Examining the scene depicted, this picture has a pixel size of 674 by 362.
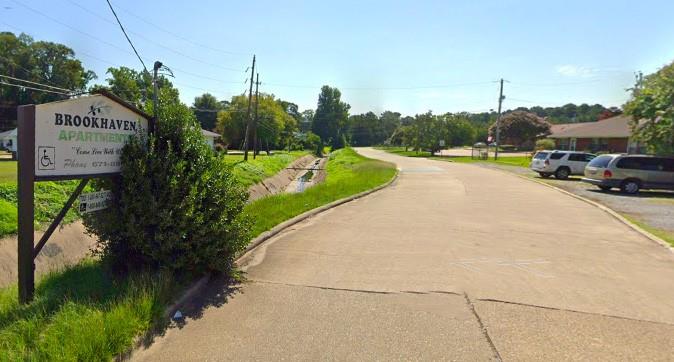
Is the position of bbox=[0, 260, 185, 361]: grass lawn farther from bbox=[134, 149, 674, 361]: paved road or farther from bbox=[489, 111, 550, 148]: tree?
bbox=[489, 111, 550, 148]: tree

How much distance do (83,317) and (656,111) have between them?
77.9 ft

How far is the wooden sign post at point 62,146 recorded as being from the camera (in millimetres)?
3812

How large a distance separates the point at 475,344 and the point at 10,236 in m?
8.83

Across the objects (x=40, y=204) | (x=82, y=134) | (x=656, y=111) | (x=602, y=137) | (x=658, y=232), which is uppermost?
(x=602, y=137)

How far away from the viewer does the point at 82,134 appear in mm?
4340

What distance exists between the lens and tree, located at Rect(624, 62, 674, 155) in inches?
713

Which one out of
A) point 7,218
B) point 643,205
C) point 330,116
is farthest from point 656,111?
point 330,116

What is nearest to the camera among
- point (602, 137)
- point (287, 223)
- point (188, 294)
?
point (188, 294)

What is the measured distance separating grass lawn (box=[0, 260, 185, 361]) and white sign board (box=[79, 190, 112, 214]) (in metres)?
0.87

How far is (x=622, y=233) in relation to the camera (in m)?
8.68

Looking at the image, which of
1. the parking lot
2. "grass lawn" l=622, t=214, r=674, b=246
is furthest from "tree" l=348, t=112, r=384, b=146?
"grass lawn" l=622, t=214, r=674, b=246

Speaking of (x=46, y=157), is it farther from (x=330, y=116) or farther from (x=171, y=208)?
(x=330, y=116)

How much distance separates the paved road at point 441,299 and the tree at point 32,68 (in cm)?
6352

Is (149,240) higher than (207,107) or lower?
lower
